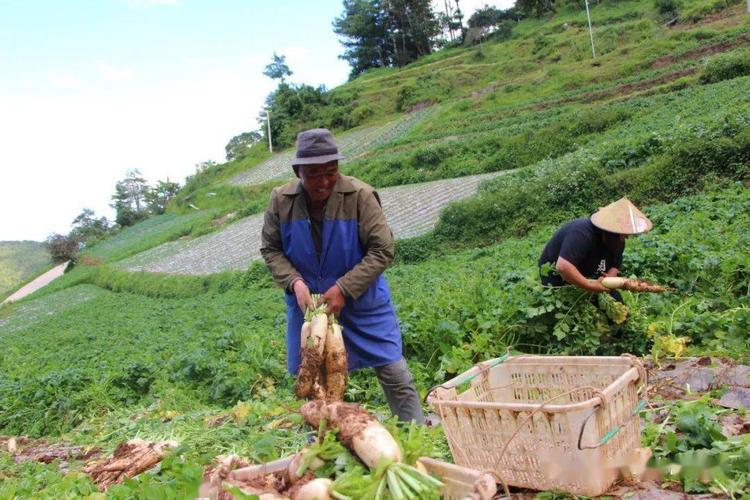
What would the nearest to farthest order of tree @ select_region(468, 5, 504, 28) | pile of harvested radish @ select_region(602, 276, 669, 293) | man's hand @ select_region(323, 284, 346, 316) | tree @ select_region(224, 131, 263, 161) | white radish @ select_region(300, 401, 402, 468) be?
white radish @ select_region(300, 401, 402, 468) < man's hand @ select_region(323, 284, 346, 316) < pile of harvested radish @ select_region(602, 276, 669, 293) < tree @ select_region(468, 5, 504, 28) < tree @ select_region(224, 131, 263, 161)

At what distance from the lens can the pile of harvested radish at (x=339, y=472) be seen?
223 cm

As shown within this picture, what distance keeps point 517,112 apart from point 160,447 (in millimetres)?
29745

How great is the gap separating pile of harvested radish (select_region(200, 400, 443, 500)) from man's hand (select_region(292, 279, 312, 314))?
77 centimetres

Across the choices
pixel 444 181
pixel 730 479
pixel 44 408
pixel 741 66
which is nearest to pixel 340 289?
pixel 730 479

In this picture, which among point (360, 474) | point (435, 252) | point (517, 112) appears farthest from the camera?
point (517, 112)

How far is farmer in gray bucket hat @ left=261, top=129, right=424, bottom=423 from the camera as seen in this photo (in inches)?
138

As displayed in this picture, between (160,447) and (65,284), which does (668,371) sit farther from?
(65,284)

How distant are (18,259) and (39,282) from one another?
47.6m

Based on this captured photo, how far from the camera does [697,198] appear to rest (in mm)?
11734

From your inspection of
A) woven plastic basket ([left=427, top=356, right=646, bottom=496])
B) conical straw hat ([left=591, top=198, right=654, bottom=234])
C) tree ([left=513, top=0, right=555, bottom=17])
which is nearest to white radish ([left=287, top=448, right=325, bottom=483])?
woven plastic basket ([left=427, top=356, right=646, bottom=496])

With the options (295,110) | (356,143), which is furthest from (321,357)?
(295,110)

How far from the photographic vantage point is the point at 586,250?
4.58 m

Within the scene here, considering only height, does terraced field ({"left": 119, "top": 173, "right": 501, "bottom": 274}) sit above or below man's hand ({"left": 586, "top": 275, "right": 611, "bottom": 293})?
below

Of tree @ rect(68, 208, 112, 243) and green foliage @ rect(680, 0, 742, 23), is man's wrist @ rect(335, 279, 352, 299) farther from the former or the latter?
tree @ rect(68, 208, 112, 243)
